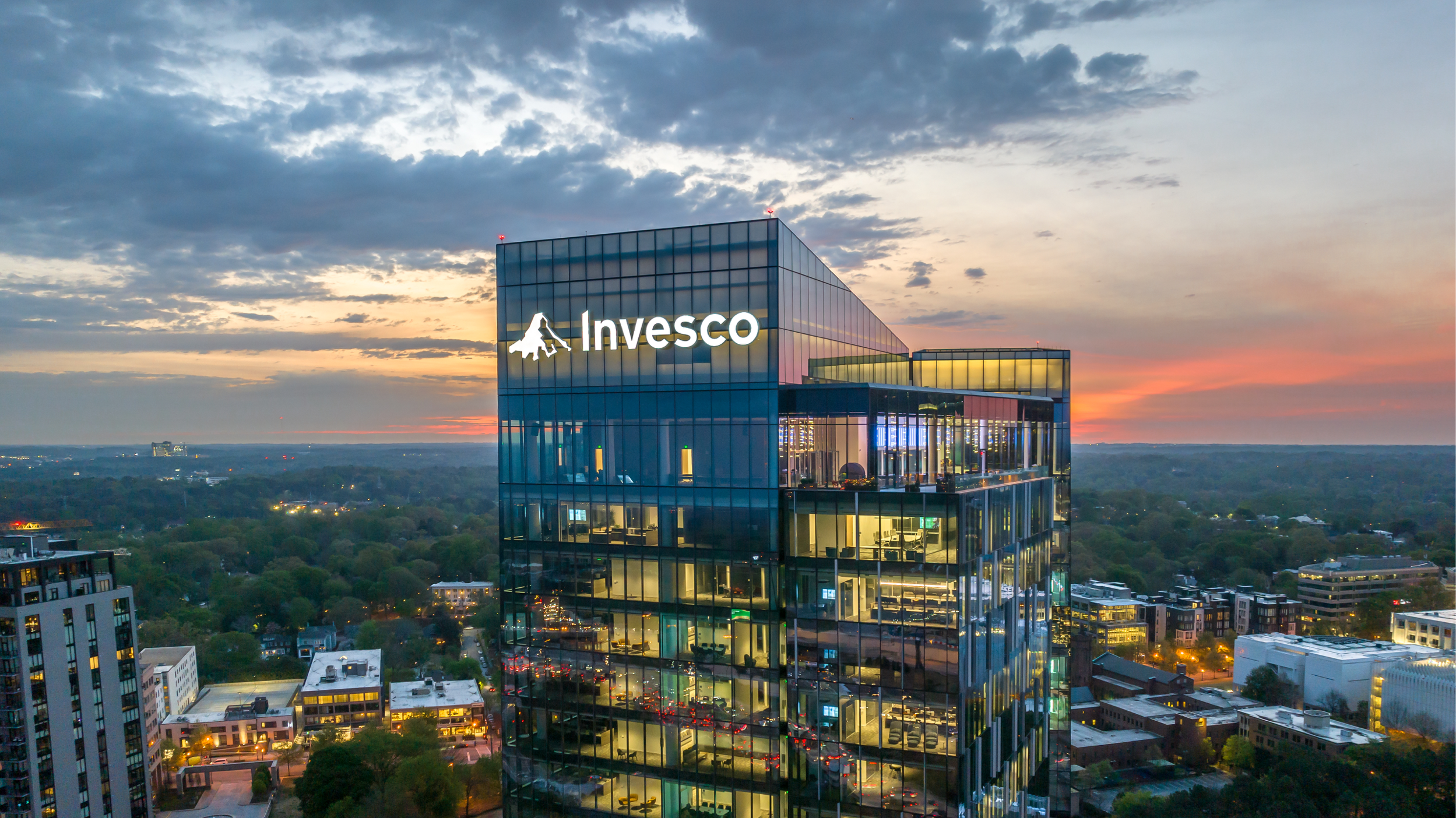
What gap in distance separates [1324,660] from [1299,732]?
39.1 m

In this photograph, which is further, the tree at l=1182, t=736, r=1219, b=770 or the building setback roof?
the building setback roof

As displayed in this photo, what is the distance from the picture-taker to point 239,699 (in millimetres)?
143750

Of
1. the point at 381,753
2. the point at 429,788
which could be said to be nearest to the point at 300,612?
the point at 381,753

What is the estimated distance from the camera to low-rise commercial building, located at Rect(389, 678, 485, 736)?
420 ft

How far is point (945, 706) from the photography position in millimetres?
44094

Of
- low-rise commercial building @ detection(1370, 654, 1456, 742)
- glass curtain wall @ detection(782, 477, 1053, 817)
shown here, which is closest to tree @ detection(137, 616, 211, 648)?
glass curtain wall @ detection(782, 477, 1053, 817)

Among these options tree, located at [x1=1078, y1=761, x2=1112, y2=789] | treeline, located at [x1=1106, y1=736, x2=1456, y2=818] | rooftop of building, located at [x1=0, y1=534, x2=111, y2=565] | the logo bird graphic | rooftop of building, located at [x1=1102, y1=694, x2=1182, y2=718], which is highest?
the logo bird graphic

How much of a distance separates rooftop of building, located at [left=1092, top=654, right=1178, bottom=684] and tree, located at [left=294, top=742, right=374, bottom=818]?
135302mm

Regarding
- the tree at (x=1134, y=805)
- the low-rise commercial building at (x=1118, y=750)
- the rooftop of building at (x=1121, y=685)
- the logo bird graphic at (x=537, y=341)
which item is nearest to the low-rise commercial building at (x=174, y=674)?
the logo bird graphic at (x=537, y=341)

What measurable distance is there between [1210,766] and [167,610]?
212 metres

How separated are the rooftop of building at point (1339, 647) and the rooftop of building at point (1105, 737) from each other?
159 feet

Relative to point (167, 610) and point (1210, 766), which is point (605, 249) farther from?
point (167, 610)

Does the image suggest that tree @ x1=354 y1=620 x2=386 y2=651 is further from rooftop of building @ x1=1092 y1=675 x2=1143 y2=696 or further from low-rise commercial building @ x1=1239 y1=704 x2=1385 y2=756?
low-rise commercial building @ x1=1239 y1=704 x2=1385 y2=756

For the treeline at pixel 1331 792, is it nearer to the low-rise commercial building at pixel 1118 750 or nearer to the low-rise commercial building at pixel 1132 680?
the low-rise commercial building at pixel 1118 750
